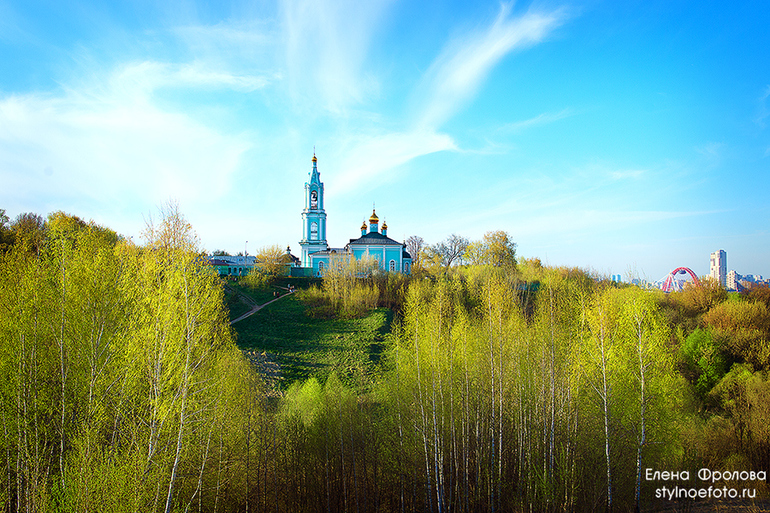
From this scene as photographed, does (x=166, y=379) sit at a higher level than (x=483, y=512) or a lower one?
higher

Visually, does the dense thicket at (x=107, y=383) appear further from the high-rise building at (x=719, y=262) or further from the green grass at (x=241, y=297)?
the high-rise building at (x=719, y=262)

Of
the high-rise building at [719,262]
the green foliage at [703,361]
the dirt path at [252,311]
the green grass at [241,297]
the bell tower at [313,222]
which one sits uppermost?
the bell tower at [313,222]

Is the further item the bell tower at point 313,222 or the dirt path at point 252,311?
the bell tower at point 313,222

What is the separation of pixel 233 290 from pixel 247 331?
10.6 meters

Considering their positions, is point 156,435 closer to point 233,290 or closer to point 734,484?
point 734,484

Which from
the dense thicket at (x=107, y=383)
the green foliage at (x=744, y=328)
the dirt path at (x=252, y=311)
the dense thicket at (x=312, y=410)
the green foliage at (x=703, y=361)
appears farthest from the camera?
the dirt path at (x=252, y=311)

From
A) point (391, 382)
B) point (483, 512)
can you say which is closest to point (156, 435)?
point (391, 382)

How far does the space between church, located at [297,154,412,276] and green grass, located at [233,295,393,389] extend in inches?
558

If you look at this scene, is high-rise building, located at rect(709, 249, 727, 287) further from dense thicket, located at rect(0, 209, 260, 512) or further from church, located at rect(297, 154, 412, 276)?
dense thicket, located at rect(0, 209, 260, 512)

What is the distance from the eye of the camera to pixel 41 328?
8.45 meters

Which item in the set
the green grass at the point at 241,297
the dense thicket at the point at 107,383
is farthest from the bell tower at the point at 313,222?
the dense thicket at the point at 107,383

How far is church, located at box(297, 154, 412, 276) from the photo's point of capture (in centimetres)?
4919

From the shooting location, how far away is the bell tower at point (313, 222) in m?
52.6

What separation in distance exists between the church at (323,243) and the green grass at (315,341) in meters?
14.2
